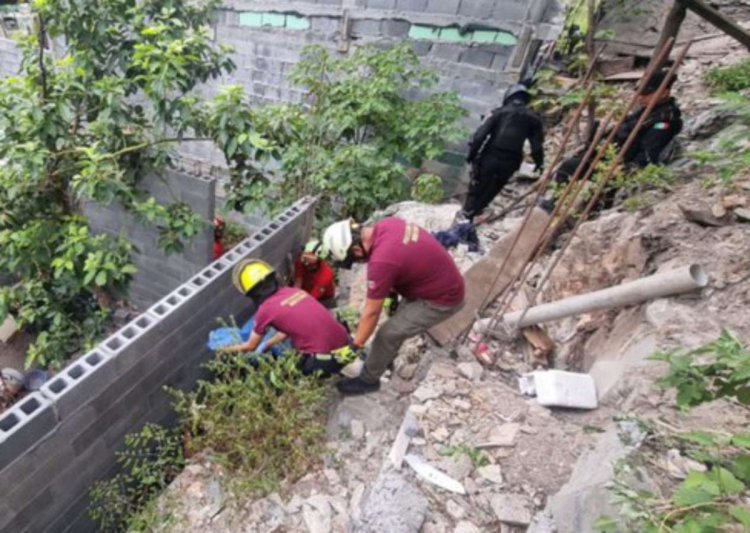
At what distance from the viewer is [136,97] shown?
23.8ft

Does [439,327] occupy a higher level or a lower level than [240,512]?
higher

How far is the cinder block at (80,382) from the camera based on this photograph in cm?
217

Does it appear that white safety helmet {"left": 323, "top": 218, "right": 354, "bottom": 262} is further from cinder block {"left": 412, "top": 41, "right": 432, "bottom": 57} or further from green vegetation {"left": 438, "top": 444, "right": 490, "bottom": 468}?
cinder block {"left": 412, "top": 41, "right": 432, "bottom": 57}

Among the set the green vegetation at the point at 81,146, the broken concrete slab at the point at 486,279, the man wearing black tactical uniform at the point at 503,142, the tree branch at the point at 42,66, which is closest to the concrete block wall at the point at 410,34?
the man wearing black tactical uniform at the point at 503,142

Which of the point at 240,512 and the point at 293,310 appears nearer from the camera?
the point at 240,512

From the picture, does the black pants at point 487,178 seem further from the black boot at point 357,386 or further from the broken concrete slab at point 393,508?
the broken concrete slab at point 393,508

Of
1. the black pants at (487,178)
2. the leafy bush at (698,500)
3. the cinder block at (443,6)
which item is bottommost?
the black pants at (487,178)

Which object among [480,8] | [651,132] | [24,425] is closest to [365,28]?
[480,8]

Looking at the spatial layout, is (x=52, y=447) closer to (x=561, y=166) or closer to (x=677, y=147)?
(x=561, y=166)

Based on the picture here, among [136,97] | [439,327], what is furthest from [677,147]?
[136,97]

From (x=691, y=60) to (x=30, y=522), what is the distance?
346 inches

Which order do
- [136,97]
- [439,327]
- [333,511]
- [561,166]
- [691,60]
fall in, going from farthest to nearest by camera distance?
1. [136,97]
2. [691,60]
3. [561,166]
4. [439,327]
5. [333,511]

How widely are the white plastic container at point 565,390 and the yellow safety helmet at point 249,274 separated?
190 centimetres

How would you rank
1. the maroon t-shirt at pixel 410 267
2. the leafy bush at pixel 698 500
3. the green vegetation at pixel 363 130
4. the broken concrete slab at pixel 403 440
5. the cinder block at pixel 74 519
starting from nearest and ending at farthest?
the leafy bush at pixel 698 500
the broken concrete slab at pixel 403 440
the cinder block at pixel 74 519
the maroon t-shirt at pixel 410 267
the green vegetation at pixel 363 130
